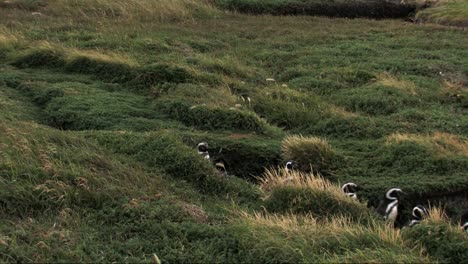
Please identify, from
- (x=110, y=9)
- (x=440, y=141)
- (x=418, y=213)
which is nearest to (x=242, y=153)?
(x=418, y=213)

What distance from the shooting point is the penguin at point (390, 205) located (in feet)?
22.3

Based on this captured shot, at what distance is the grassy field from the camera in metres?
5.00

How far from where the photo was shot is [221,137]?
9.12 meters

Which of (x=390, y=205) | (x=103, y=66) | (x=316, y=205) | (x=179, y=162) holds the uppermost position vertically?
(x=316, y=205)

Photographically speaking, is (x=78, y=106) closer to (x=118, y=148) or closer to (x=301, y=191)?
(x=118, y=148)

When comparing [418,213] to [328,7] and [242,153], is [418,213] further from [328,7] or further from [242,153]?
[328,7]

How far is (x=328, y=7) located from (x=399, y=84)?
13732 millimetres

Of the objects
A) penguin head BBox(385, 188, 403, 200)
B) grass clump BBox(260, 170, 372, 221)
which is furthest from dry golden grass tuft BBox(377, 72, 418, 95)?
grass clump BBox(260, 170, 372, 221)

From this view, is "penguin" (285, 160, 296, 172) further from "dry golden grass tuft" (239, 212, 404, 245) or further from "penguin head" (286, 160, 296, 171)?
"dry golden grass tuft" (239, 212, 404, 245)

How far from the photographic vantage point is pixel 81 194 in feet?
18.8

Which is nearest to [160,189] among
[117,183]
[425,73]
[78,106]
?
[117,183]

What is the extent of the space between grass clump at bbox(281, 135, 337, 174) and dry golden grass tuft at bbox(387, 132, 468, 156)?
1.15 metres

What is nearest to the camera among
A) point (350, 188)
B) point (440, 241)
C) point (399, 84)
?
point (440, 241)

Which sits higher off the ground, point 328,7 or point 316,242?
point 316,242
